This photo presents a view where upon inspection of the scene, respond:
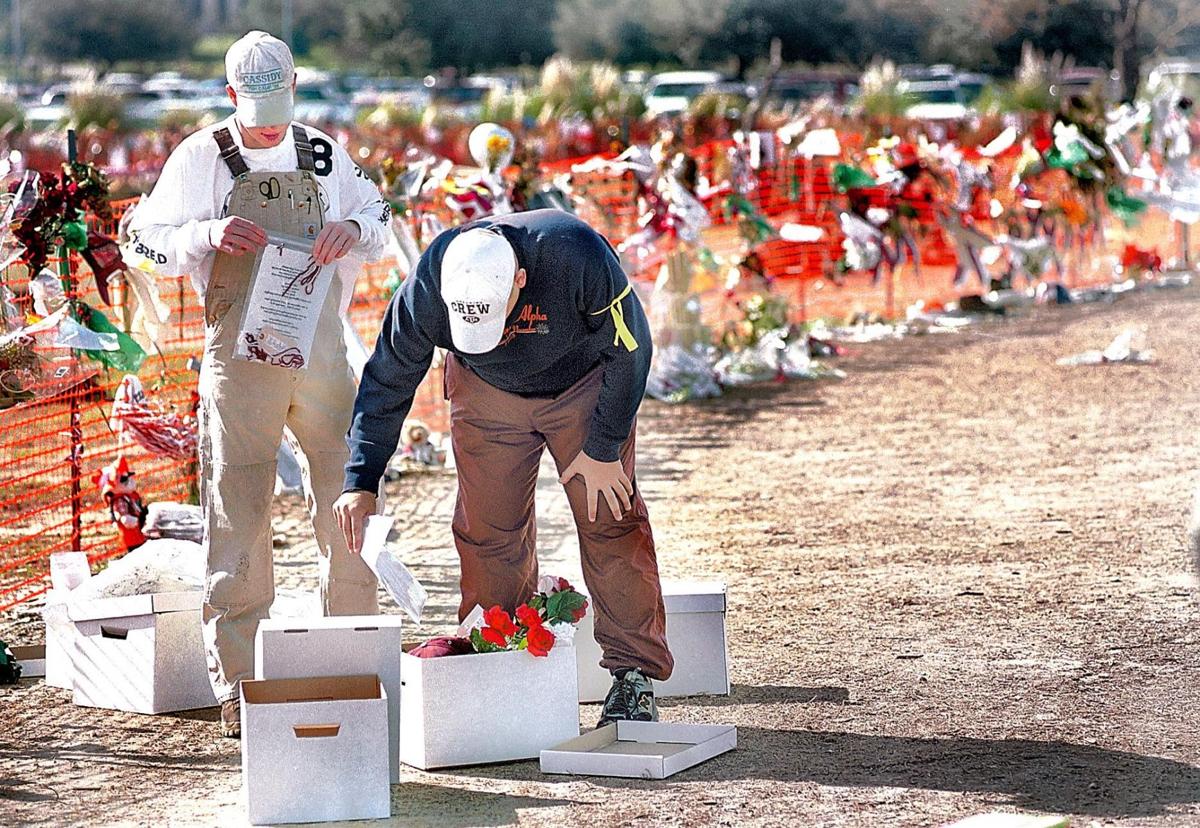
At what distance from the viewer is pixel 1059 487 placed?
9.27 metres

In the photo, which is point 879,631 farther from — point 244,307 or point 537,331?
point 244,307

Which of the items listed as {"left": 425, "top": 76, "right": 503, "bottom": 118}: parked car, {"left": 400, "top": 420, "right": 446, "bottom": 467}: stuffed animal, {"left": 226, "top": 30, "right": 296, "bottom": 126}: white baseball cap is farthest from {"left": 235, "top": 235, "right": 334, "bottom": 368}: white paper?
{"left": 425, "top": 76, "right": 503, "bottom": 118}: parked car

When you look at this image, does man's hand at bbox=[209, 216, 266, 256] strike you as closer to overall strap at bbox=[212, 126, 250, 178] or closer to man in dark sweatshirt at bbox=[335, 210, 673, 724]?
overall strap at bbox=[212, 126, 250, 178]

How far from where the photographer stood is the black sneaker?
17.3 feet

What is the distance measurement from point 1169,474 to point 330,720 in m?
6.13

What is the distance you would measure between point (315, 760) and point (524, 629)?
2.55ft

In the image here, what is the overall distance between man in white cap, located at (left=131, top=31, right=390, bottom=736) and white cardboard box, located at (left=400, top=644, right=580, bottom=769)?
612 mm

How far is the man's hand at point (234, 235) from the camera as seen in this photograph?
520 cm

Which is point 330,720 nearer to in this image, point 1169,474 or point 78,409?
point 78,409

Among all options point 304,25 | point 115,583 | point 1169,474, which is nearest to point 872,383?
point 1169,474

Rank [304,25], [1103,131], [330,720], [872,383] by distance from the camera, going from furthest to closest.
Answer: [304,25] → [1103,131] → [872,383] → [330,720]

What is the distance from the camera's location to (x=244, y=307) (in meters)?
5.32

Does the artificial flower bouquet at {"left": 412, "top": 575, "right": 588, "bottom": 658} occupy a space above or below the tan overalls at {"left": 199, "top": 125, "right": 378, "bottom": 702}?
below

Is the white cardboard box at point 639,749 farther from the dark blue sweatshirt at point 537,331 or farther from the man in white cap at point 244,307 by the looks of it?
the man in white cap at point 244,307
